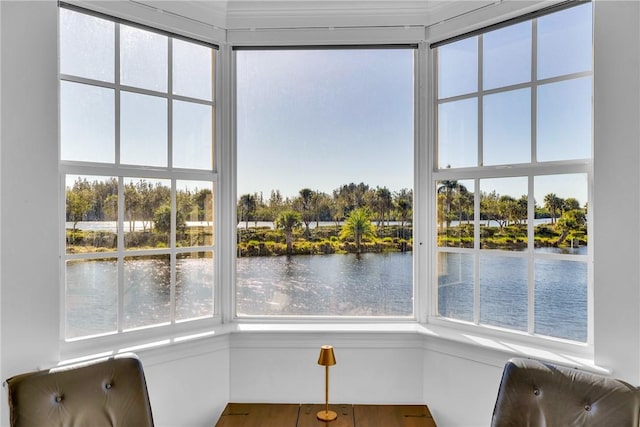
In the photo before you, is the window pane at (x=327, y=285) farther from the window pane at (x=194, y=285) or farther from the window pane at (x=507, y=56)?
the window pane at (x=507, y=56)

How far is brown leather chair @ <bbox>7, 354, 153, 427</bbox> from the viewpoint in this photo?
137 cm

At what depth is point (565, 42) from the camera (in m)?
1.75

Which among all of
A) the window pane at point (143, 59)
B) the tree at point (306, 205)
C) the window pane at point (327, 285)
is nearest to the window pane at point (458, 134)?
the window pane at point (327, 285)

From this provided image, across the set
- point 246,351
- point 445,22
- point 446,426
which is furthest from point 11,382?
point 445,22

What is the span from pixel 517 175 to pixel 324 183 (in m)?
0.99

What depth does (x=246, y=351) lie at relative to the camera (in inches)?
82.4

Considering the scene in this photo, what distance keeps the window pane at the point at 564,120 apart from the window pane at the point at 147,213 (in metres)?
1.86

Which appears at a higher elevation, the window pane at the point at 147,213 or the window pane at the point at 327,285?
the window pane at the point at 147,213

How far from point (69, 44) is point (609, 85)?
7.64 feet

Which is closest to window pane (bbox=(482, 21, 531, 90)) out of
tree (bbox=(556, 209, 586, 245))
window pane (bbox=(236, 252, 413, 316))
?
tree (bbox=(556, 209, 586, 245))

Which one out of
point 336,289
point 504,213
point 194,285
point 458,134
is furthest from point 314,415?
point 458,134

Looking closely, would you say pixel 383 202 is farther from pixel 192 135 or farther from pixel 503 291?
pixel 192 135

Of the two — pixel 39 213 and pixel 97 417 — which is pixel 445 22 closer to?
pixel 39 213

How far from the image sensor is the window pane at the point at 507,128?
6.12ft
